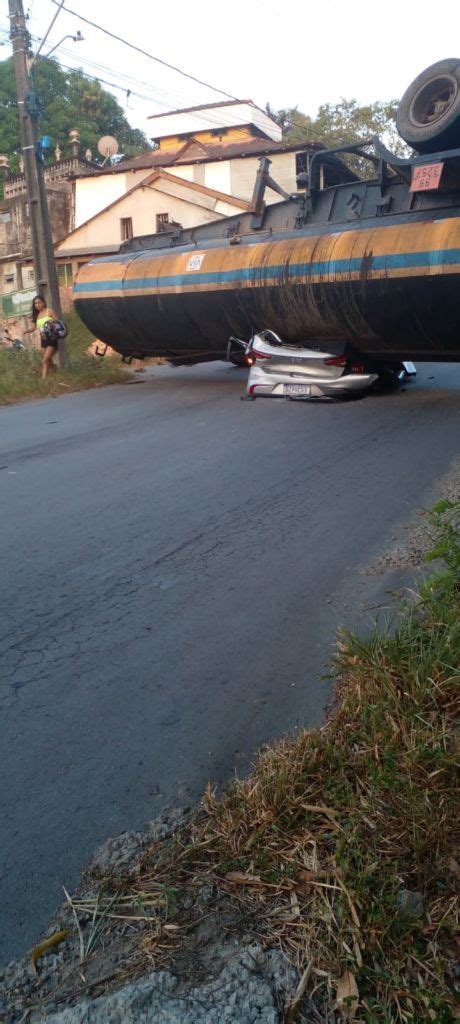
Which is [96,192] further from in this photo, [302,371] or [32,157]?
[302,371]

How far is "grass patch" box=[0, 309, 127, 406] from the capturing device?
12.7 metres

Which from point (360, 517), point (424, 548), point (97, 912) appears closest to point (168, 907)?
point (97, 912)

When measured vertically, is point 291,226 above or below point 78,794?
above

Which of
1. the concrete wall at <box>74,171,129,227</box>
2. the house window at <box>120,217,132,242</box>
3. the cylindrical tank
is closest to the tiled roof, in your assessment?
the concrete wall at <box>74,171,129,227</box>

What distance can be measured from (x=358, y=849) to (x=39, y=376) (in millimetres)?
12575

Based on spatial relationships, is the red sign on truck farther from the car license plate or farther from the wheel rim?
the car license plate

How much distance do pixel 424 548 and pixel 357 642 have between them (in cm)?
178

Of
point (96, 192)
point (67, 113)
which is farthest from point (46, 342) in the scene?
point (67, 113)

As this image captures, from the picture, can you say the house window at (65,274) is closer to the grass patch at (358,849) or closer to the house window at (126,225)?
the house window at (126,225)

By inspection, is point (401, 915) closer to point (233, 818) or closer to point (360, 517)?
point (233, 818)

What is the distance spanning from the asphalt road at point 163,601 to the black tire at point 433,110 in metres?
3.20

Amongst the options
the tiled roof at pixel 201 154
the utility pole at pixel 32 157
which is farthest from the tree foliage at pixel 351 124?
the utility pole at pixel 32 157

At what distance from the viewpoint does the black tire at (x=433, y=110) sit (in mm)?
9273

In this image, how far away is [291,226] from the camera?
1141 centimetres
